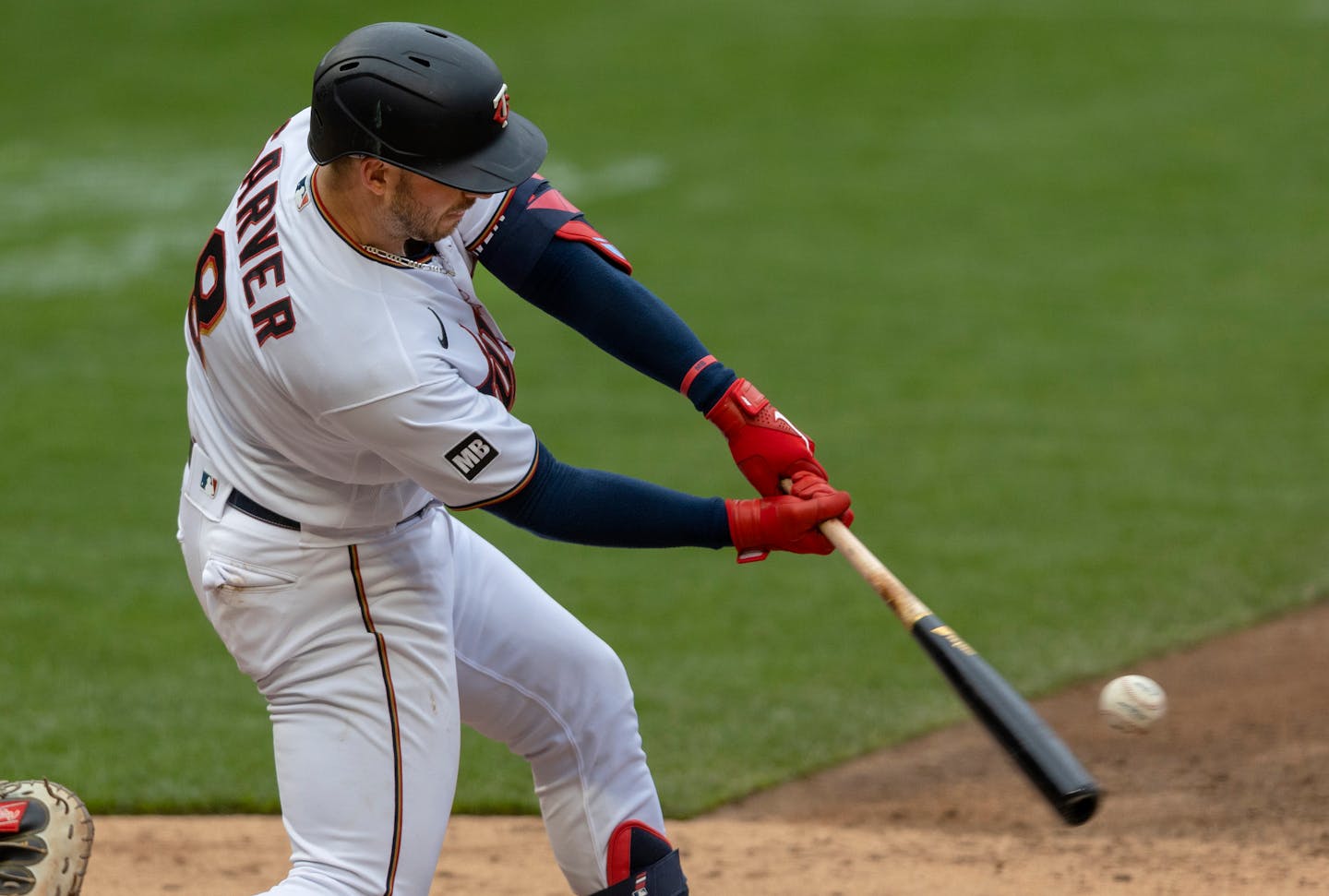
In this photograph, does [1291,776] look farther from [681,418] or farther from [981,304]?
[981,304]

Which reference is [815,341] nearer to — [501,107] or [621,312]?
[621,312]

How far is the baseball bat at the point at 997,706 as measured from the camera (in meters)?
3.12

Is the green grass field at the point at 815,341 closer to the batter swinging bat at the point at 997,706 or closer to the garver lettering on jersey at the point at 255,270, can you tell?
the batter swinging bat at the point at 997,706

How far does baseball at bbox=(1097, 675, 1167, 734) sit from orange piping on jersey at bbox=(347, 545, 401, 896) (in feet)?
5.30

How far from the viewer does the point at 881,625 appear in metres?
6.98

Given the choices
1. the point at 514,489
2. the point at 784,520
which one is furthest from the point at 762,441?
the point at 514,489

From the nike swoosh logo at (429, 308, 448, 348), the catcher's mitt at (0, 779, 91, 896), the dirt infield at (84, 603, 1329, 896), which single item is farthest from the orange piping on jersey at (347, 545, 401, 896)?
the dirt infield at (84, 603, 1329, 896)

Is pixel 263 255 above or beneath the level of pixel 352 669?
above

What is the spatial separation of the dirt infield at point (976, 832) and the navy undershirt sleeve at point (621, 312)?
5.16 ft

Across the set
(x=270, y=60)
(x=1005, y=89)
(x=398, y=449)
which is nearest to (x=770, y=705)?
(x=398, y=449)

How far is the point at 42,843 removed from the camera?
3.20 m

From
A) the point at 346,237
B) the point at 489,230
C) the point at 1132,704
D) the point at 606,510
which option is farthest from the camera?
the point at 1132,704

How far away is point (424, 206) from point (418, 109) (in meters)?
0.18

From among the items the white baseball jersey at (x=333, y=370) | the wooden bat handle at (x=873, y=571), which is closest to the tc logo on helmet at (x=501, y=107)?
the white baseball jersey at (x=333, y=370)
